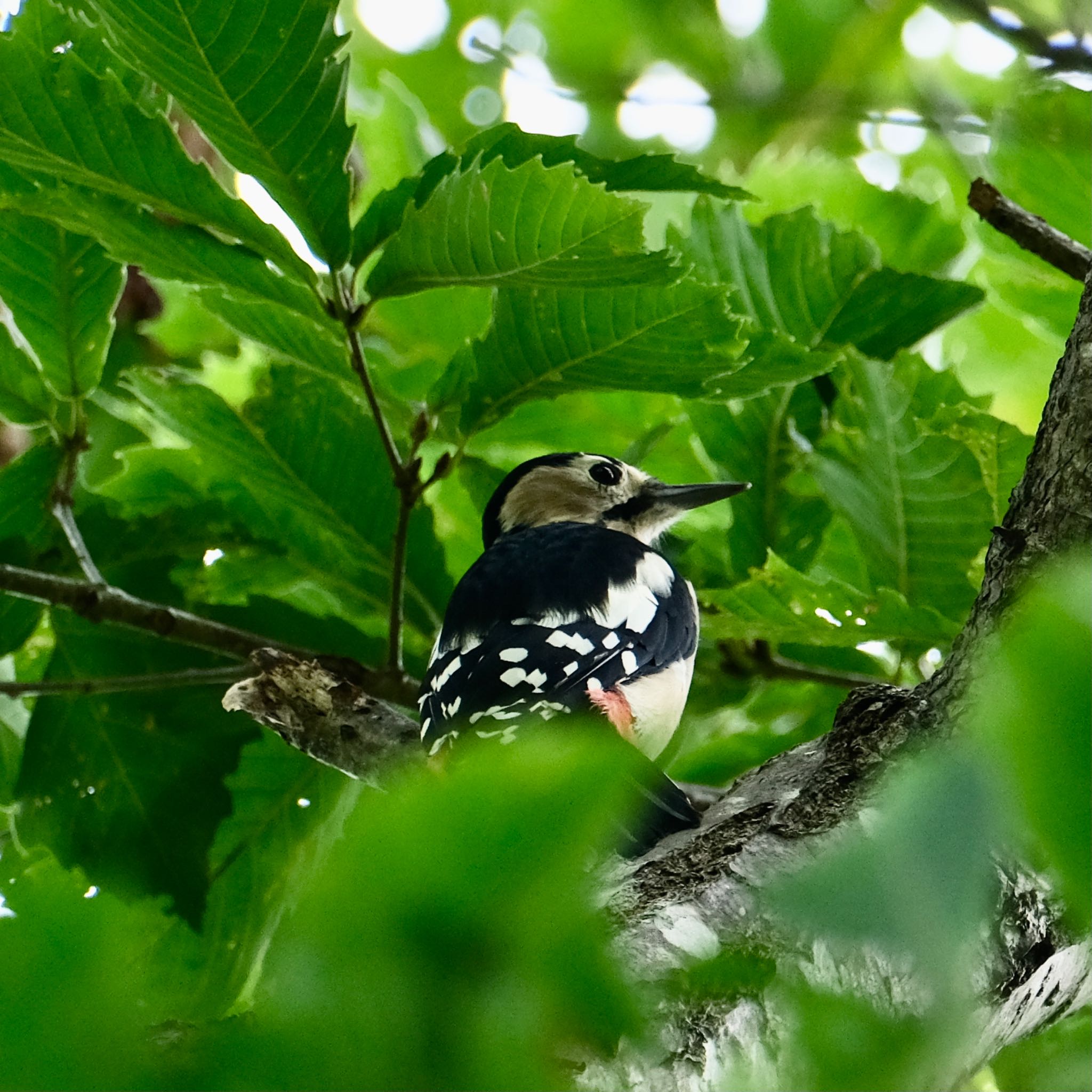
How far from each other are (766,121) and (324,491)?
59.2 inches

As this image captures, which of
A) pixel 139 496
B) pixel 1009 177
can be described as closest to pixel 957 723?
pixel 1009 177

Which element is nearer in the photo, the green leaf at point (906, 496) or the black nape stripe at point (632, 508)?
the green leaf at point (906, 496)

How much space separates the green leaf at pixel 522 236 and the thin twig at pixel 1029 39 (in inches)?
17.9

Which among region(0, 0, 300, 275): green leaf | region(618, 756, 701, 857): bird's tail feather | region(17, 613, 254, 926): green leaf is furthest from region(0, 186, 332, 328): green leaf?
region(618, 756, 701, 857): bird's tail feather

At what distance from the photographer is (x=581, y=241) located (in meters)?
1.28

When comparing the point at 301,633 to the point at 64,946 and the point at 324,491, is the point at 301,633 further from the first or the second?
the point at 64,946

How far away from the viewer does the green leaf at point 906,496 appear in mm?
1688

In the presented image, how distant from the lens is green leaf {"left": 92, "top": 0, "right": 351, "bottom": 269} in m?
1.21

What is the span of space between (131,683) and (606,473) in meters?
1.13

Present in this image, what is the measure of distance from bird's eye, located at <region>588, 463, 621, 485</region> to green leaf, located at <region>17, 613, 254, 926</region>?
98cm

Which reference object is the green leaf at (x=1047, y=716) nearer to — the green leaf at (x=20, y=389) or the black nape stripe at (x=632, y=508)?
the green leaf at (x=20, y=389)

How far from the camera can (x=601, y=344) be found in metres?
1.49

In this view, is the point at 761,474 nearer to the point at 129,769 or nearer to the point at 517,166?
the point at 517,166

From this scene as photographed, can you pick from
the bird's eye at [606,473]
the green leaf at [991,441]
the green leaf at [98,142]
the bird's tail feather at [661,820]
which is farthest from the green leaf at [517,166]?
the bird's eye at [606,473]
